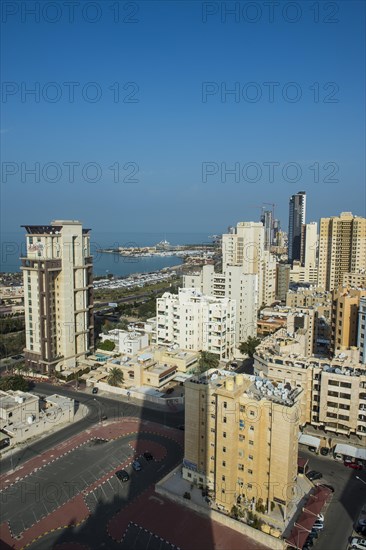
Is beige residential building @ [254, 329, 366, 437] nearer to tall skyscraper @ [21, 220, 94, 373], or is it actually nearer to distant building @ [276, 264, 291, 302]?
tall skyscraper @ [21, 220, 94, 373]

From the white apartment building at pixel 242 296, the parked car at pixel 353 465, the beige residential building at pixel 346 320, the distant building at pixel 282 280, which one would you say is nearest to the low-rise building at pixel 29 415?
the parked car at pixel 353 465

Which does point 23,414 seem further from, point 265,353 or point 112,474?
point 265,353

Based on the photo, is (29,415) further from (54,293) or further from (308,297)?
(308,297)

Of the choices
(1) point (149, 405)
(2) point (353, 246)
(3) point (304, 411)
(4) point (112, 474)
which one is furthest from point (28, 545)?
(2) point (353, 246)

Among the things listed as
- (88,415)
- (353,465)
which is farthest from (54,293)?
(353,465)

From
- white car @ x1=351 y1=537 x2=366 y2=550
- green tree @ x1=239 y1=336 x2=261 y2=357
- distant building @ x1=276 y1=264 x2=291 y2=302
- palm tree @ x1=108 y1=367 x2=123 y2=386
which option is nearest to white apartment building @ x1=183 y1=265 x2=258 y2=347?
green tree @ x1=239 y1=336 x2=261 y2=357

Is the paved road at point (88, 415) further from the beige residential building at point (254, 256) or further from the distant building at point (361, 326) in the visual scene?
the beige residential building at point (254, 256)
